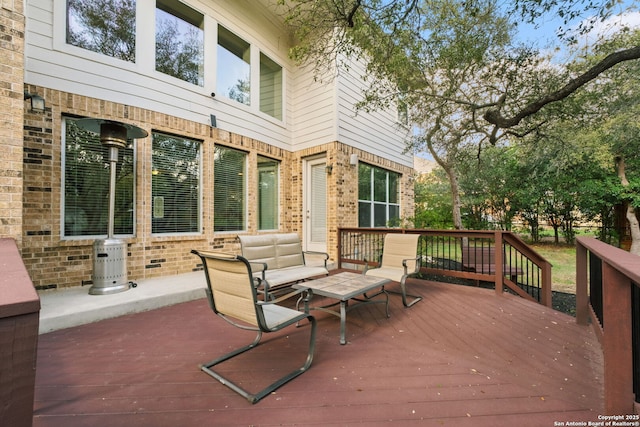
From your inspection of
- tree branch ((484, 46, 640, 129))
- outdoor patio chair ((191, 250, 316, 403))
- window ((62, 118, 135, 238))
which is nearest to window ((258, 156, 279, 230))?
window ((62, 118, 135, 238))

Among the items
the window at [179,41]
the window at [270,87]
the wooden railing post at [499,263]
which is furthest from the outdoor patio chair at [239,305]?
the window at [270,87]

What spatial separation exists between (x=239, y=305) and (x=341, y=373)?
96 centimetres

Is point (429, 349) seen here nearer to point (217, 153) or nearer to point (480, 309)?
point (480, 309)

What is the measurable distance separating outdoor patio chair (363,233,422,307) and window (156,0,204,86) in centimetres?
480

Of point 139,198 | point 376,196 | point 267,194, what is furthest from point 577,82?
point 139,198

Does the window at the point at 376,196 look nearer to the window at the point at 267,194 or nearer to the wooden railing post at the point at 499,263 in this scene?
the window at the point at 267,194

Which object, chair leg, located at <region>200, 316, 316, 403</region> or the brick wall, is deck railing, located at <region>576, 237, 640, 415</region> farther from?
the brick wall

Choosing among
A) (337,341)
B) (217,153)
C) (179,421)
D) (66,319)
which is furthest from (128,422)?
(217,153)

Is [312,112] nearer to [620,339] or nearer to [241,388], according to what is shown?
[241,388]

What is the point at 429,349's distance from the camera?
254cm

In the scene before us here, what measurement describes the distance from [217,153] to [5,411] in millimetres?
5258

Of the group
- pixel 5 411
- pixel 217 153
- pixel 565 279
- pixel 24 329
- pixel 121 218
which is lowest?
pixel 565 279

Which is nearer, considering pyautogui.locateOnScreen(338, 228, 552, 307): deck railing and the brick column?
the brick column

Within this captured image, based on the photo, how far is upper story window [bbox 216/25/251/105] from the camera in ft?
19.1
